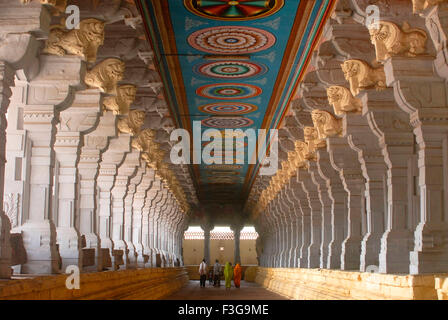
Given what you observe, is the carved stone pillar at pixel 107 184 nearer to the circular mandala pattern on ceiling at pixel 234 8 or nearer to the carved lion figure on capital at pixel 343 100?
the circular mandala pattern on ceiling at pixel 234 8

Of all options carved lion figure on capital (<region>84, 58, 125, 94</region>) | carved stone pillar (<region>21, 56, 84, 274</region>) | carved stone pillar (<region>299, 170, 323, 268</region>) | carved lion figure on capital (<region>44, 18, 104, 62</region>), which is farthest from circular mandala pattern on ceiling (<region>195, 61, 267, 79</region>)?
carved stone pillar (<region>299, 170, 323, 268</region>)

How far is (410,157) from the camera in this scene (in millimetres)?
10398

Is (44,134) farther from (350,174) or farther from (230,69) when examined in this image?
(350,174)

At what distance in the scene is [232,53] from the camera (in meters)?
13.0

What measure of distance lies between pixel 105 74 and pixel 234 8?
7.83 feet

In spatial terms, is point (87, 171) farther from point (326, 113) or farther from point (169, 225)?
point (169, 225)

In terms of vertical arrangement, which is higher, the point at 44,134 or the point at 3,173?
the point at 44,134

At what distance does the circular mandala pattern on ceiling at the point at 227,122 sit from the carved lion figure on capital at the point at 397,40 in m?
10.6

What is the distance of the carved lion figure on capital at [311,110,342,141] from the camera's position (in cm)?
1378

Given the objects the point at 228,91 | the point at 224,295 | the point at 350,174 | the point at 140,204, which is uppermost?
the point at 228,91

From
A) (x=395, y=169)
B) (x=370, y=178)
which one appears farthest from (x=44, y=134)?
(x=370, y=178)
